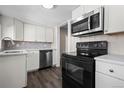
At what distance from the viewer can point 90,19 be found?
1448 mm

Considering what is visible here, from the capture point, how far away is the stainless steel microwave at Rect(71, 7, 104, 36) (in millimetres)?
1296

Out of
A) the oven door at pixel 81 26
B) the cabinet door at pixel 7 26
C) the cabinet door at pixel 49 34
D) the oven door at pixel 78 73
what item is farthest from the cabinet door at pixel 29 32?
the oven door at pixel 78 73

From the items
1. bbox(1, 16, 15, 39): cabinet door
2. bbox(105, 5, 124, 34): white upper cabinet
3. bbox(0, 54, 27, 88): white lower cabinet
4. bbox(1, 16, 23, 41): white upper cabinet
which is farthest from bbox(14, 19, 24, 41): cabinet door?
bbox(105, 5, 124, 34): white upper cabinet

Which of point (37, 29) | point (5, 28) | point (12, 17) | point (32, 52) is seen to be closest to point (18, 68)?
point (32, 52)

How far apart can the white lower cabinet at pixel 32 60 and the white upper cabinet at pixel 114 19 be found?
2.78m

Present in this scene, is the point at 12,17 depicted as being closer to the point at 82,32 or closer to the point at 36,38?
the point at 36,38

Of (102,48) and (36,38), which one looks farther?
(36,38)

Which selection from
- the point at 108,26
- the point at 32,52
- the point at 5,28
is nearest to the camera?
the point at 108,26

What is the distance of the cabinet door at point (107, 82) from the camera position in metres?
0.86

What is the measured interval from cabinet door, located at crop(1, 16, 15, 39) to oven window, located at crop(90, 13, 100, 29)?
261 cm

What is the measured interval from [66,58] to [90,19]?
848 mm

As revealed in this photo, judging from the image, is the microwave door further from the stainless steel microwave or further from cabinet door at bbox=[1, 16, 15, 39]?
cabinet door at bbox=[1, 16, 15, 39]

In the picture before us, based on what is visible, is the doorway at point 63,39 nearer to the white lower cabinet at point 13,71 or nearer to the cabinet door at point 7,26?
the cabinet door at point 7,26

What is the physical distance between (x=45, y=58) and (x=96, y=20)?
9.21ft
